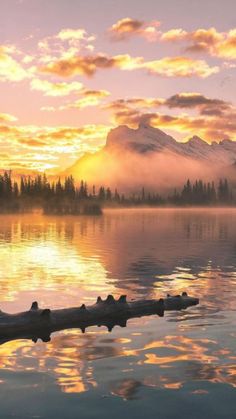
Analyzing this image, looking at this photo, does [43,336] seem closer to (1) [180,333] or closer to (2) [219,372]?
(1) [180,333]

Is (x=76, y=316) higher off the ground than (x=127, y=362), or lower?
higher

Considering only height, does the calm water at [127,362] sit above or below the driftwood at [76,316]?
below

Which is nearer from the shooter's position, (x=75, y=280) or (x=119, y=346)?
(x=119, y=346)

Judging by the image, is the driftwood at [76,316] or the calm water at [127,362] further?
the driftwood at [76,316]

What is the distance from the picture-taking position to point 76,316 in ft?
80.2

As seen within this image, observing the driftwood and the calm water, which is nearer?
the calm water

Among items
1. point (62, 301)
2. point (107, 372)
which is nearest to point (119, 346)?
point (107, 372)

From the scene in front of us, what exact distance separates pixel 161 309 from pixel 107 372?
9.88 meters

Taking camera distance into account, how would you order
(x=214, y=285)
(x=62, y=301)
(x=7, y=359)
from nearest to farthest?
1. (x=7, y=359)
2. (x=62, y=301)
3. (x=214, y=285)

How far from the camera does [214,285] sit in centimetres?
3816

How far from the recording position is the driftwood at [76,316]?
880 inches

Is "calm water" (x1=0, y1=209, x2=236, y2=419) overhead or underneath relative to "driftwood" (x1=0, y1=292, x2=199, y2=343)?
underneath

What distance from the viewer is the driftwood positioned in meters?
22.3

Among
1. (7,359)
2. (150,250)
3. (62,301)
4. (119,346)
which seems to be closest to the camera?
(7,359)
